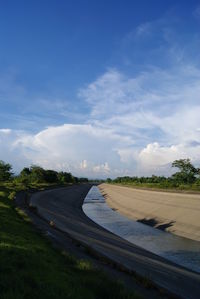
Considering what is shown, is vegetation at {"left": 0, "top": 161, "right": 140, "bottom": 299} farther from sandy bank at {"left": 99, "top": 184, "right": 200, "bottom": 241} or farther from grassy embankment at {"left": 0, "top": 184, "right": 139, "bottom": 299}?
sandy bank at {"left": 99, "top": 184, "right": 200, "bottom": 241}

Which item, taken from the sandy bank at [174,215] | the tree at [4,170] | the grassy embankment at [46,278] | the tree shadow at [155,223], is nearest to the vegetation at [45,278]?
the grassy embankment at [46,278]

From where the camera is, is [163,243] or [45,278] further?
[163,243]

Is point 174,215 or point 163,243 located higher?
point 174,215

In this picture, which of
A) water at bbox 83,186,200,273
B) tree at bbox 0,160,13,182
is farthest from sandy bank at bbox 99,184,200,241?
tree at bbox 0,160,13,182

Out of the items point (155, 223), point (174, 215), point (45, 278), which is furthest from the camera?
point (174, 215)

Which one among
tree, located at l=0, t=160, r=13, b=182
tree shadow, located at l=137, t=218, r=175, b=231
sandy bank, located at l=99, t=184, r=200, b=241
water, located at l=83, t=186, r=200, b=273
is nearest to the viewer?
water, located at l=83, t=186, r=200, b=273

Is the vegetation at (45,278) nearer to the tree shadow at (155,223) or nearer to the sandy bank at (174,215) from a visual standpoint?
the sandy bank at (174,215)

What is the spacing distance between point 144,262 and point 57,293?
12.9 meters

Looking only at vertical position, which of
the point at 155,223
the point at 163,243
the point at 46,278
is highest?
the point at 46,278

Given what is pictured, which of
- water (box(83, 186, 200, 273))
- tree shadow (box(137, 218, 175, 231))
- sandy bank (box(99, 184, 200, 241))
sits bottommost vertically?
→ water (box(83, 186, 200, 273))

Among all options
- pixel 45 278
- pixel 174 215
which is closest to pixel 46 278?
pixel 45 278

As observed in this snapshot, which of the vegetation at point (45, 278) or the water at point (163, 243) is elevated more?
the vegetation at point (45, 278)

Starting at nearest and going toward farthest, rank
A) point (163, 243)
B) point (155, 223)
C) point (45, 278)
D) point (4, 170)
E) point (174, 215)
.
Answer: point (45, 278) → point (163, 243) → point (155, 223) → point (174, 215) → point (4, 170)

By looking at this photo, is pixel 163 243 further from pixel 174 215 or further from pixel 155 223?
pixel 174 215
